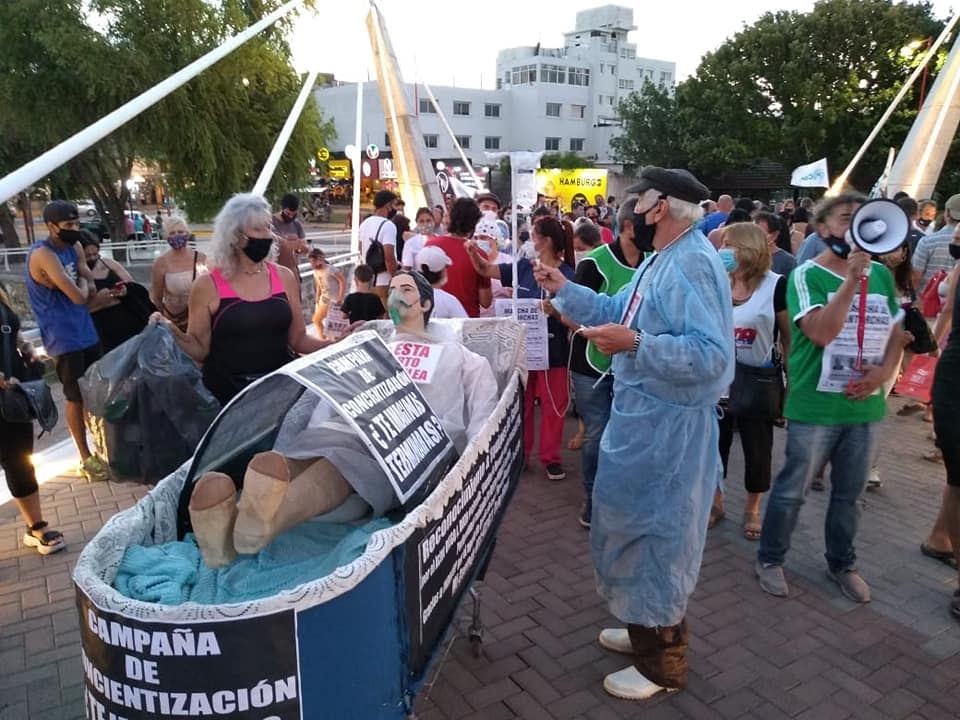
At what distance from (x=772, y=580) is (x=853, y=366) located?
1285 mm

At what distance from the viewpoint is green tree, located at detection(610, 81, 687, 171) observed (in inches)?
1506

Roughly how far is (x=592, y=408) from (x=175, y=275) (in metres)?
3.21

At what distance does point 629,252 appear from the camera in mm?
4344

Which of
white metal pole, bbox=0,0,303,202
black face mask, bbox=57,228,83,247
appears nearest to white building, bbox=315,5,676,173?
white metal pole, bbox=0,0,303,202

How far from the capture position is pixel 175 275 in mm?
5277

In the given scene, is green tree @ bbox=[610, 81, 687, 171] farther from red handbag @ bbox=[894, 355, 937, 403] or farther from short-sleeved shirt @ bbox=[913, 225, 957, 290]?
red handbag @ bbox=[894, 355, 937, 403]

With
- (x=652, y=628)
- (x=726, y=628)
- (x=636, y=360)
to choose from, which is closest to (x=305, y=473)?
(x=636, y=360)

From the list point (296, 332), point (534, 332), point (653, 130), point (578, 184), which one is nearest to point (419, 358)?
point (296, 332)

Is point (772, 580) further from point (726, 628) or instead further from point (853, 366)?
point (853, 366)

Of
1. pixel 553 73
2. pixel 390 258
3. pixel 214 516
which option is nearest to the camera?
pixel 214 516

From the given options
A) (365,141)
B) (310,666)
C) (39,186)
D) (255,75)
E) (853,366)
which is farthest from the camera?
(365,141)

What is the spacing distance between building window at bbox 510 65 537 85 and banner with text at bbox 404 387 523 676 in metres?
69.4

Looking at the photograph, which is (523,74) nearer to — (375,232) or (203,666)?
(375,232)

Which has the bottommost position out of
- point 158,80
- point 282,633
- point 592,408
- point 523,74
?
point 592,408
